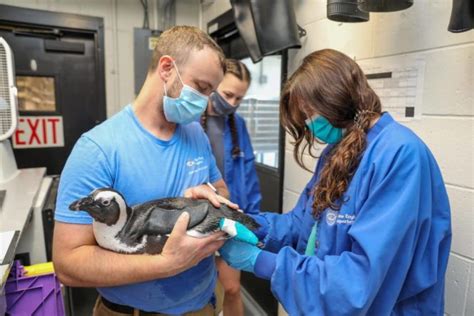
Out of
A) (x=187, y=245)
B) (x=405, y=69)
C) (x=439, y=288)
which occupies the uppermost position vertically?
(x=405, y=69)

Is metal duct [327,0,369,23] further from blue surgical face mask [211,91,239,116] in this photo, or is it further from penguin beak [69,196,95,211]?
penguin beak [69,196,95,211]

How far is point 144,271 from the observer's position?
0.77m

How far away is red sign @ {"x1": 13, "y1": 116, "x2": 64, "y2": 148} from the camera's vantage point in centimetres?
264

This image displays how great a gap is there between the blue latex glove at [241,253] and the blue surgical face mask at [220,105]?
99 centimetres

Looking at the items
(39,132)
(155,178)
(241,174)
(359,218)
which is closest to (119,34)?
(39,132)

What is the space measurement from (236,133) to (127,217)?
1144 mm

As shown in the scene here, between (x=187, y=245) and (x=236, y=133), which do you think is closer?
(x=187, y=245)

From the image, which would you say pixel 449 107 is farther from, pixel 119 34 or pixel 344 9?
pixel 119 34

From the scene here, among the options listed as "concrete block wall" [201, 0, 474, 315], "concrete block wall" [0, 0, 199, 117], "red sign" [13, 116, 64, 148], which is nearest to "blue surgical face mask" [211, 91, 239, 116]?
"concrete block wall" [201, 0, 474, 315]

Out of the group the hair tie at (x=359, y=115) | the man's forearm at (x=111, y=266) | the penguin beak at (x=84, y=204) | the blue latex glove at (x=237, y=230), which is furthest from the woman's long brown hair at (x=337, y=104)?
the penguin beak at (x=84, y=204)

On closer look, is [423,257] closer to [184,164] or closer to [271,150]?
[184,164]

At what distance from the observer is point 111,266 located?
2.52 feet

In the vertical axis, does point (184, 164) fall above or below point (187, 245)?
above

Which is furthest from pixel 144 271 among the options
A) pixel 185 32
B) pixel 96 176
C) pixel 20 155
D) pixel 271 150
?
pixel 20 155
